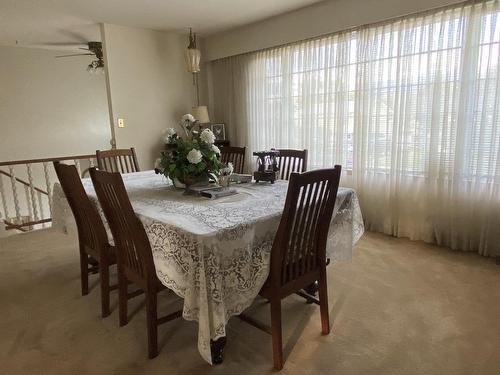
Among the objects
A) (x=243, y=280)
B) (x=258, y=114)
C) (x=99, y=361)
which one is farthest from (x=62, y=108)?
(x=243, y=280)

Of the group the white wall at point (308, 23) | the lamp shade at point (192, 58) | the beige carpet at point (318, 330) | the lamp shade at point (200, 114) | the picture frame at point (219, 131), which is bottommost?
the beige carpet at point (318, 330)

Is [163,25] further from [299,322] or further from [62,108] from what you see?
[299,322]

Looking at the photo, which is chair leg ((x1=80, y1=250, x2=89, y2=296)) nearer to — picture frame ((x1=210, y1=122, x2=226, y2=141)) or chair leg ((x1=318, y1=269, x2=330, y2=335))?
chair leg ((x1=318, y1=269, x2=330, y2=335))

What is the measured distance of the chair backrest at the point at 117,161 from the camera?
10.3ft

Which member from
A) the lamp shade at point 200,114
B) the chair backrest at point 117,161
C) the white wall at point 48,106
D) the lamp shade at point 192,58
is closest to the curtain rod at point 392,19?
the lamp shade at point 192,58

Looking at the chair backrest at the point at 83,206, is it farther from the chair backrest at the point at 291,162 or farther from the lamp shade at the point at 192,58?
the lamp shade at the point at 192,58

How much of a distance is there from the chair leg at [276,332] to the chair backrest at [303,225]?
10 cm

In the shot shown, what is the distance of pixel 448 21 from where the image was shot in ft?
9.64

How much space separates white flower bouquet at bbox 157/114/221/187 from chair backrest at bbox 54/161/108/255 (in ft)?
1.65

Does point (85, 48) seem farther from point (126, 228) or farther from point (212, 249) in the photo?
point (212, 249)

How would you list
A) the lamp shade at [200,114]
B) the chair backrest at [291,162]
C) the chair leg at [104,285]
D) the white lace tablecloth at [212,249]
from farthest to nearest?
A: the lamp shade at [200,114], the chair backrest at [291,162], the chair leg at [104,285], the white lace tablecloth at [212,249]

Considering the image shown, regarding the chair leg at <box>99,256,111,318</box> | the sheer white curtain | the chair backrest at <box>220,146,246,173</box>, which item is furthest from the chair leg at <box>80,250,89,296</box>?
the sheer white curtain

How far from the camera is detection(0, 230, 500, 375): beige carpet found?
175 centimetres

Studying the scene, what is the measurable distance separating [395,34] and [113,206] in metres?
2.99
